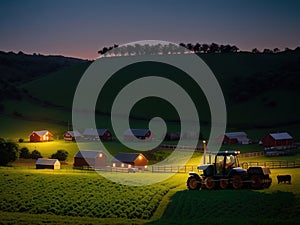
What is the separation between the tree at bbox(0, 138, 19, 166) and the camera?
2454 inches

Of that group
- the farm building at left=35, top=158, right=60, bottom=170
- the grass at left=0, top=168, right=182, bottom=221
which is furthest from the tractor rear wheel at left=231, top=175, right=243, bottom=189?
the farm building at left=35, top=158, right=60, bottom=170

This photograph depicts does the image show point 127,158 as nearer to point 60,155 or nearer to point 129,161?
point 129,161

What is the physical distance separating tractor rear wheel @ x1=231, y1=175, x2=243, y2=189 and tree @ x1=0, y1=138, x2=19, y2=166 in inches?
1491

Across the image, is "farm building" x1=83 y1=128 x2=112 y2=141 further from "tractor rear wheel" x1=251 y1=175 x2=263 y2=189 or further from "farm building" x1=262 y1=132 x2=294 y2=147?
"tractor rear wheel" x1=251 y1=175 x2=263 y2=189

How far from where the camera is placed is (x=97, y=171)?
53.9m

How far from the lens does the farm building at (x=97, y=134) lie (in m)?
83.5

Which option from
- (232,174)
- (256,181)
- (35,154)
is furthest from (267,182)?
(35,154)

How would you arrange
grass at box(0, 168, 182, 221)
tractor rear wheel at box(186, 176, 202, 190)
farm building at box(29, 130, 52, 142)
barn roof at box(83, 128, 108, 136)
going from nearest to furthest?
grass at box(0, 168, 182, 221) → tractor rear wheel at box(186, 176, 202, 190) → farm building at box(29, 130, 52, 142) → barn roof at box(83, 128, 108, 136)

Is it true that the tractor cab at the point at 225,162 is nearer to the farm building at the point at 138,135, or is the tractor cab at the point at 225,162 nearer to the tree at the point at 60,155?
the tree at the point at 60,155

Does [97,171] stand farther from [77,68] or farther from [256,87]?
[77,68]

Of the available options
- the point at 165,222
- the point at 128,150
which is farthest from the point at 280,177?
the point at 128,150

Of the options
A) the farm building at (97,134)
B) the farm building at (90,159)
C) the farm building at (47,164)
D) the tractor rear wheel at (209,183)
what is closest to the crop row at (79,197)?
the tractor rear wheel at (209,183)

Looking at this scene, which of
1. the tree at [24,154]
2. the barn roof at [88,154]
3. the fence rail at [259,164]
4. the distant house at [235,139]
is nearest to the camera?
the fence rail at [259,164]

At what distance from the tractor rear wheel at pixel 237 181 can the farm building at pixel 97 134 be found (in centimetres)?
5051
